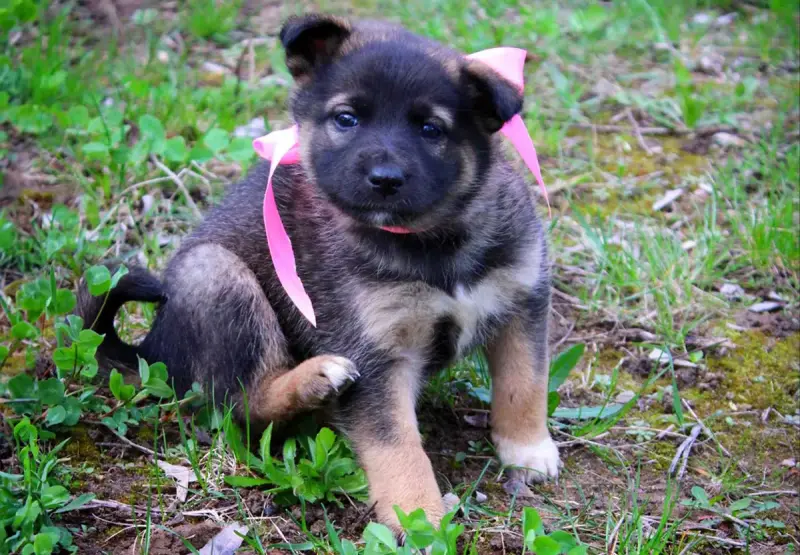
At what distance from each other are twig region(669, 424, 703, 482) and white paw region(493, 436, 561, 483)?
1.43 feet

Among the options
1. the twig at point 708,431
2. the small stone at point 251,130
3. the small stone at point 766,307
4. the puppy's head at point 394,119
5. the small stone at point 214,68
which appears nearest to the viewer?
the puppy's head at point 394,119

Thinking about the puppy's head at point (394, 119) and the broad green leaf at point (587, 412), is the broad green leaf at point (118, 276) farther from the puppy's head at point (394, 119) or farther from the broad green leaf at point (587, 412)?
the broad green leaf at point (587, 412)

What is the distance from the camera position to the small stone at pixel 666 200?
513 cm

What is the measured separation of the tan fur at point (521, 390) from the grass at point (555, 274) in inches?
7.5

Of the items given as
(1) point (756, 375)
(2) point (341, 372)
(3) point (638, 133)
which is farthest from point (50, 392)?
(3) point (638, 133)

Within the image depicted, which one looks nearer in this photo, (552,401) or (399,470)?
(399,470)

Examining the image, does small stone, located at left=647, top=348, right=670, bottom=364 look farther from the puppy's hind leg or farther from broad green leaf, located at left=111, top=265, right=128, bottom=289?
broad green leaf, located at left=111, top=265, right=128, bottom=289

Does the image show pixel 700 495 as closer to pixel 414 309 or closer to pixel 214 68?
pixel 414 309

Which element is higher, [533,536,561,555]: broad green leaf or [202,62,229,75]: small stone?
[533,536,561,555]: broad green leaf

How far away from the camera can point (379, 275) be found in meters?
3.25

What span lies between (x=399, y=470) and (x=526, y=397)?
0.63 m

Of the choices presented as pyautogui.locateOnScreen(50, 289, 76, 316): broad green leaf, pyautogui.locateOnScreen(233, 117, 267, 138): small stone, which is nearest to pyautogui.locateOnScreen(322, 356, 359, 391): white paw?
pyautogui.locateOnScreen(50, 289, 76, 316): broad green leaf

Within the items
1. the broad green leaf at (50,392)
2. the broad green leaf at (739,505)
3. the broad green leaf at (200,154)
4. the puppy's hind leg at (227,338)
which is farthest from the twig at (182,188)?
the broad green leaf at (739,505)

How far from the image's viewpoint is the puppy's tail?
3.48 meters
